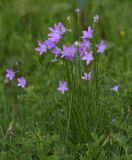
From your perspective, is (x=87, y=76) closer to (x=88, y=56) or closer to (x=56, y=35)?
(x=88, y=56)

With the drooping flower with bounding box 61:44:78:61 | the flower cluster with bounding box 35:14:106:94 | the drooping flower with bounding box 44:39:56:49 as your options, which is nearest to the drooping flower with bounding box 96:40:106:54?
the flower cluster with bounding box 35:14:106:94

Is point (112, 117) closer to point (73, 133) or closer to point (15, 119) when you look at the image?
point (73, 133)

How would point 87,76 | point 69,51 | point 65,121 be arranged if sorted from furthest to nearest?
1. point 65,121
2. point 87,76
3. point 69,51

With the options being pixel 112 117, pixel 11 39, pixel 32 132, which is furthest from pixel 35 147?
pixel 11 39

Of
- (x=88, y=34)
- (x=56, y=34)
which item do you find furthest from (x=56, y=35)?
(x=88, y=34)

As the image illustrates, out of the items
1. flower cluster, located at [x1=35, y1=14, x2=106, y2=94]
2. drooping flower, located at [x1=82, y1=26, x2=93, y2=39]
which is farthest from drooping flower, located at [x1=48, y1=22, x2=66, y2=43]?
drooping flower, located at [x1=82, y1=26, x2=93, y2=39]

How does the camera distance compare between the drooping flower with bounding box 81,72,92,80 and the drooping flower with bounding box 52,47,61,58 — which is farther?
the drooping flower with bounding box 81,72,92,80

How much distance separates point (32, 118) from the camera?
265 cm

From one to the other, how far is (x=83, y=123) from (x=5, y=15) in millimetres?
2158

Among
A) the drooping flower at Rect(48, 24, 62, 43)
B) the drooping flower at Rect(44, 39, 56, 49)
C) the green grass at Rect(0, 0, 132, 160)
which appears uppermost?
the drooping flower at Rect(48, 24, 62, 43)

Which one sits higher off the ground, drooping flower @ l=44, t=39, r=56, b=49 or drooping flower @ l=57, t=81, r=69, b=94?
drooping flower @ l=44, t=39, r=56, b=49

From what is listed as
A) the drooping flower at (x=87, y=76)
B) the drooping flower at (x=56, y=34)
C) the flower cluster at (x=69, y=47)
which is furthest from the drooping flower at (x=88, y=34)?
the drooping flower at (x=87, y=76)

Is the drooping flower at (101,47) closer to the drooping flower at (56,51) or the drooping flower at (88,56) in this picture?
the drooping flower at (88,56)

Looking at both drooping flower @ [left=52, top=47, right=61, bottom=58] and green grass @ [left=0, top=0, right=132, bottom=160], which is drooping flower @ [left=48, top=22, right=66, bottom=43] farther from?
green grass @ [left=0, top=0, right=132, bottom=160]
